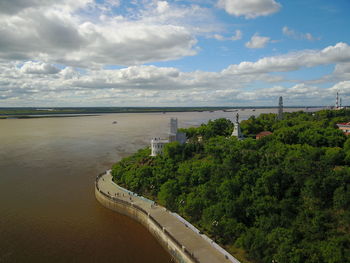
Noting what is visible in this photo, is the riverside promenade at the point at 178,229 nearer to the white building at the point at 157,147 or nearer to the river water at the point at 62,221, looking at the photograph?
the river water at the point at 62,221

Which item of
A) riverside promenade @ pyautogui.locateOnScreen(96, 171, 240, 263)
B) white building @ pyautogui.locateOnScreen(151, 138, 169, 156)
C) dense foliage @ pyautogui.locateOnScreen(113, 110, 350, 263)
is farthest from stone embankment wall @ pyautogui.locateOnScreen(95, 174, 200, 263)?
white building @ pyautogui.locateOnScreen(151, 138, 169, 156)

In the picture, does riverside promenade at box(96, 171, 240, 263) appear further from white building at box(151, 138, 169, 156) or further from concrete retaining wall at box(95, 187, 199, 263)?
white building at box(151, 138, 169, 156)

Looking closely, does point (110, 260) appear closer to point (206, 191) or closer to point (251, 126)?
point (206, 191)

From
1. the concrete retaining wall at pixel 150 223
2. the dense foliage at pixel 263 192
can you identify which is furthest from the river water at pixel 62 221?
the dense foliage at pixel 263 192

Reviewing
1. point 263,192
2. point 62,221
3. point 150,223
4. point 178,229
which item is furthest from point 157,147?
point 178,229

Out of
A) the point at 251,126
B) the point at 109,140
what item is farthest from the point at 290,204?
the point at 109,140

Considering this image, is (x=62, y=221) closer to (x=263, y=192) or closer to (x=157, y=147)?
(x=157, y=147)

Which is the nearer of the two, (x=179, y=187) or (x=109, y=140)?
(x=179, y=187)
